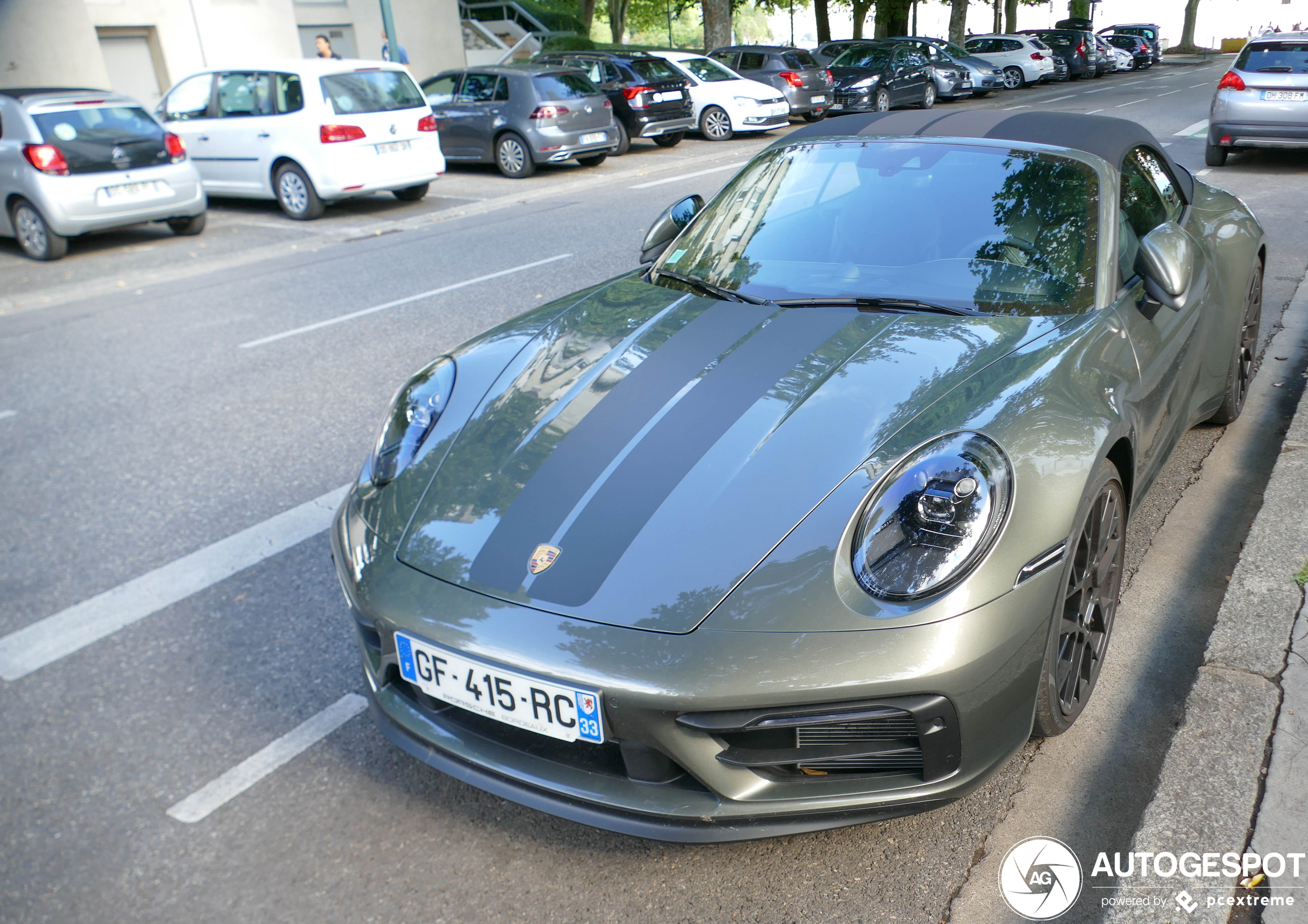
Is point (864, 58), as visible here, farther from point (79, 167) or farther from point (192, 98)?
point (79, 167)

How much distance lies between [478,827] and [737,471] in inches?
42.0

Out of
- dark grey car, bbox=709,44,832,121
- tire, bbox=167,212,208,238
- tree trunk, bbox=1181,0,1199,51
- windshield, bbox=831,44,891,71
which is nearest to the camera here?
tire, bbox=167,212,208,238

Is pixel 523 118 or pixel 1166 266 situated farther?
pixel 523 118

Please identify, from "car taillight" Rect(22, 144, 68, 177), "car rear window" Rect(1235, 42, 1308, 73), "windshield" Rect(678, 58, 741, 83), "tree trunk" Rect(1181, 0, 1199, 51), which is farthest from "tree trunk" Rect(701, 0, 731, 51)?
"tree trunk" Rect(1181, 0, 1199, 51)

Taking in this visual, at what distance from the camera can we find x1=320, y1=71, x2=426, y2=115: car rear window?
1153 centimetres

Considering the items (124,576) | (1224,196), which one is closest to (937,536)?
(124,576)

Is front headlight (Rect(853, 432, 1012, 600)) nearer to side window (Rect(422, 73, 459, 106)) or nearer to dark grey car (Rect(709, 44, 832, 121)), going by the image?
side window (Rect(422, 73, 459, 106))

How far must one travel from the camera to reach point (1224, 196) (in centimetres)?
450

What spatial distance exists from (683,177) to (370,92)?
438cm

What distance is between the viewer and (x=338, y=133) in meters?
11.4

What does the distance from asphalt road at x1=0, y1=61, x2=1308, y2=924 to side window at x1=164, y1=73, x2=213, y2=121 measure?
20.9ft

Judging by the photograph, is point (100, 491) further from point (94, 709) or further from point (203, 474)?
point (94, 709)

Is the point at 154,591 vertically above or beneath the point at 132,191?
beneath

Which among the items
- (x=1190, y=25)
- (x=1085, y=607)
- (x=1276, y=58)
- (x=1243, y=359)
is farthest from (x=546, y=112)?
(x=1190, y=25)
